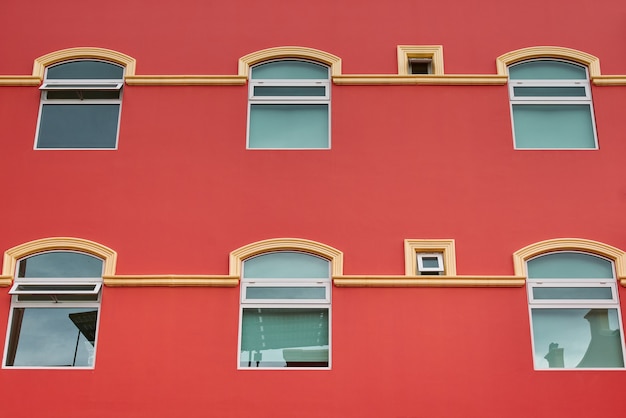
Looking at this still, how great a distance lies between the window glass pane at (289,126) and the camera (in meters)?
9.78

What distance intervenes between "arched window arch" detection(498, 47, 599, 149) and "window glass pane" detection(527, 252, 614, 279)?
1.40 meters

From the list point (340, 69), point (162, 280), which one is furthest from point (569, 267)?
point (162, 280)

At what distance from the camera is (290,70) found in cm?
1019

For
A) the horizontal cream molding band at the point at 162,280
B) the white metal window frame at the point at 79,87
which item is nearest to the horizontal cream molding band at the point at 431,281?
the horizontal cream molding band at the point at 162,280

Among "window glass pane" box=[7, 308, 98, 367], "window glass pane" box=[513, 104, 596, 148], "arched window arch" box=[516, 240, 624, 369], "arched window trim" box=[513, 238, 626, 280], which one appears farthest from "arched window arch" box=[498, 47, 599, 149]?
"window glass pane" box=[7, 308, 98, 367]

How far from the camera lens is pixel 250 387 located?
8586 millimetres

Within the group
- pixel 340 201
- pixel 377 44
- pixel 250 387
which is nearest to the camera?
pixel 250 387

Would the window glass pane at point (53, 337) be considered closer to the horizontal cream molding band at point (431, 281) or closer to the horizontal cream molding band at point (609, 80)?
the horizontal cream molding band at point (431, 281)

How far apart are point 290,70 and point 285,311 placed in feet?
10.2

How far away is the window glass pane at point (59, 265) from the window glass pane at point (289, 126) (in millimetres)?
2332

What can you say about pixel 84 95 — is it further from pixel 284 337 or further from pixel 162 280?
pixel 284 337

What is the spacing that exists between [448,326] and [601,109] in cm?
337

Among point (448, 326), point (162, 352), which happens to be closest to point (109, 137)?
point (162, 352)

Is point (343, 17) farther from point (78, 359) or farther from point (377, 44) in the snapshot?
point (78, 359)
